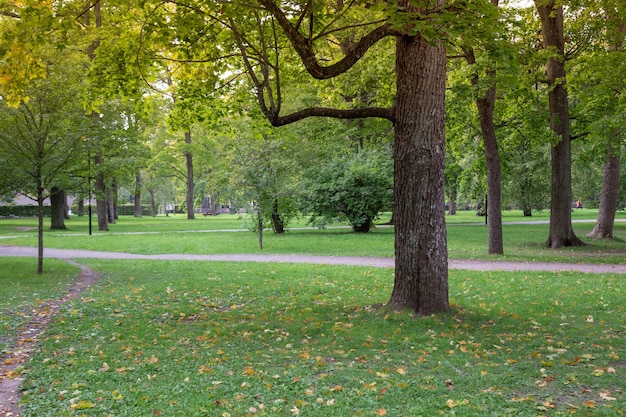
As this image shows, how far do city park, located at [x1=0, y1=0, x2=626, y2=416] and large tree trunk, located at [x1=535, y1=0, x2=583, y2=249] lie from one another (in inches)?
2.7

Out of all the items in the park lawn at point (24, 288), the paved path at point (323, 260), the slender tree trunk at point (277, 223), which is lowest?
the park lawn at point (24, 288)

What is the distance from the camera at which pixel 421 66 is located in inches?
271

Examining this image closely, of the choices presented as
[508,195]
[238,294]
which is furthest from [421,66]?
[508,195]

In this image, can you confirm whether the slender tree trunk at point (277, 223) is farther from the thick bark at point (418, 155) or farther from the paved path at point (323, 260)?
the thick bark at point (418, 155)

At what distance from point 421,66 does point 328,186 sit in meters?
16.5

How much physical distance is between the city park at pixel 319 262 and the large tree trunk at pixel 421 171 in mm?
30

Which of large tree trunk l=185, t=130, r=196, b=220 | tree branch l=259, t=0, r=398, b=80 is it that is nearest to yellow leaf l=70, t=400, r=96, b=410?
tree branch l=259, t=0, r=398, b=80

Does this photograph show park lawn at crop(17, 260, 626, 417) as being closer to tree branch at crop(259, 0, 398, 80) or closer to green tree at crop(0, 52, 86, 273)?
tree branch at crop(259, 0, 398, 80)

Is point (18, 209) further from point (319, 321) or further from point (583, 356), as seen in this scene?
point (583, 356)

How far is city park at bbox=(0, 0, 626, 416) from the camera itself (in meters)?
4.71

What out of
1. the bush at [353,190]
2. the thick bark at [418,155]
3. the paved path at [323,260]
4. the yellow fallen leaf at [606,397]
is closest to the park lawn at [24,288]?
the paved path at [323,260]

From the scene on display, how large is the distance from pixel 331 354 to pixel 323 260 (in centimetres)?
943

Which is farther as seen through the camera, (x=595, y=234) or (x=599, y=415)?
(x=595, y=234)

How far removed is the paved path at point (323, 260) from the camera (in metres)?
12.6
